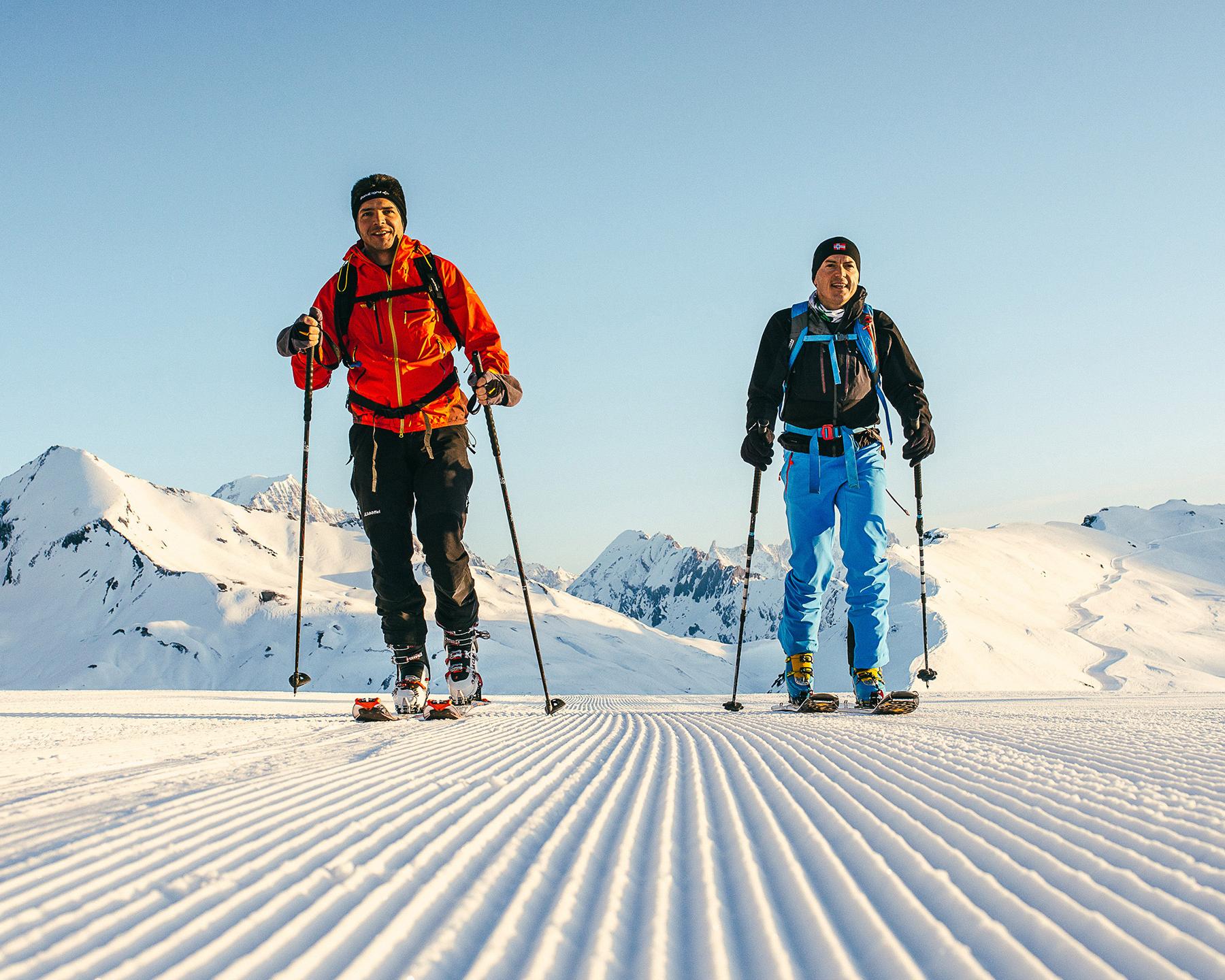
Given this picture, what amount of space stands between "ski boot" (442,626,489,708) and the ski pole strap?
2403 millimetres

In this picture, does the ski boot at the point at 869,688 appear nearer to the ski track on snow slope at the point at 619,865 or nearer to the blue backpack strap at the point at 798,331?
the blue backpack strap at the point at 798,331

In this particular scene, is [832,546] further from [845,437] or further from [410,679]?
[410,679]

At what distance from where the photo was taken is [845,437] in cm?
513

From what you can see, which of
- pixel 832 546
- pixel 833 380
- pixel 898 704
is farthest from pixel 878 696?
pixel 833 380

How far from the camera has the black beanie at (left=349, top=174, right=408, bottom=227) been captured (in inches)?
176

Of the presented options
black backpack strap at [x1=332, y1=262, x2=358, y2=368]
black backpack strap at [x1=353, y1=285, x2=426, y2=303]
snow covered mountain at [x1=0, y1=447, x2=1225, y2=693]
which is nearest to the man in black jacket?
snow covered mountain at [x1=0, y1=447, x2=1225, y2=693]

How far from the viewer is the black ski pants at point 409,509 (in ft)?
14.6

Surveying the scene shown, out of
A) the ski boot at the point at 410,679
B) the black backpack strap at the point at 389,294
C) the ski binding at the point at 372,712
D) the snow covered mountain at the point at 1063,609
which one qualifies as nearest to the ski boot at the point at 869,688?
the ski boot at the point at 410,679

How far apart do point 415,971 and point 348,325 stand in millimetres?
4060

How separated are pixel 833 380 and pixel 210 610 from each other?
70.1 meters

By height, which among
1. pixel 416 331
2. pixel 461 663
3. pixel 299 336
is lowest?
pixel 461 663

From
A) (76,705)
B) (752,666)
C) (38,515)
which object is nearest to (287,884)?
(76,705)

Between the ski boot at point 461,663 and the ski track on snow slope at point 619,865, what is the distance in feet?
6.93

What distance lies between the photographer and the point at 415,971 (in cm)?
92
